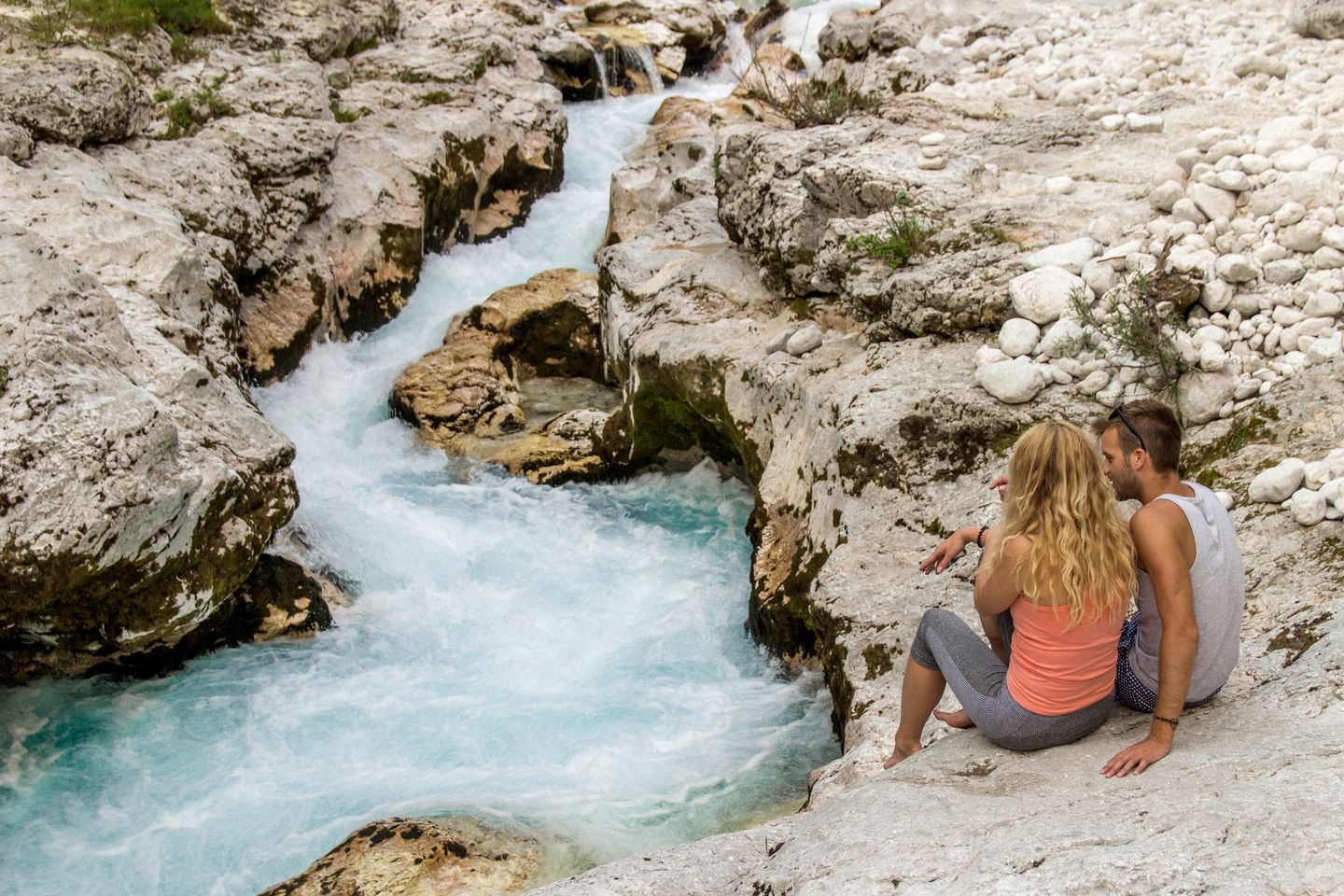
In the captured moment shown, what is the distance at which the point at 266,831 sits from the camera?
5.59 meters

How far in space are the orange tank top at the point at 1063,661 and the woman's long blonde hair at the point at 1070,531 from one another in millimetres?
58

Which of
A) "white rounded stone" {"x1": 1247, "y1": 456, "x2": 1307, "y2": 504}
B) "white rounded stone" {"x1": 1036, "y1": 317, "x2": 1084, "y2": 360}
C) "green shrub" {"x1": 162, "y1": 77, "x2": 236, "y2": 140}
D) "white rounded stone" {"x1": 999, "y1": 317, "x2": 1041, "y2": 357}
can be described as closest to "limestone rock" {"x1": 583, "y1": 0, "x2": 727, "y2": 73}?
"green shrub" {"x1": 162, "y1": 77, "x2": 236, "y2": 140}

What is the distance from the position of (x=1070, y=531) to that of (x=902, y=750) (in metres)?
1.45

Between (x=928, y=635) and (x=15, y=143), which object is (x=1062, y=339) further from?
(x=15, y=143)

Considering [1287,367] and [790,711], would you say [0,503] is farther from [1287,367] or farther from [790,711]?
[1287,367]

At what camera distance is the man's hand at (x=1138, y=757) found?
119 inches

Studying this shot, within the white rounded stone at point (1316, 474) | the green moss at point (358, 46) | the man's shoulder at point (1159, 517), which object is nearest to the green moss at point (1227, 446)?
the white rounded stone at point (1316, 474)

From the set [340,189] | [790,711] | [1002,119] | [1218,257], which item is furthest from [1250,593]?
[340,189]

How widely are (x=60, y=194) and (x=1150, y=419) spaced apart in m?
9.00

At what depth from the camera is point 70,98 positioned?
962cm

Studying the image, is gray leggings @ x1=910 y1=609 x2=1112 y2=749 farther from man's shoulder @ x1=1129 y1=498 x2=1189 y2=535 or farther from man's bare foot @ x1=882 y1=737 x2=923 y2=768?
man's shoulder @ x1=1129 y1=498 x2=1189 y2=535

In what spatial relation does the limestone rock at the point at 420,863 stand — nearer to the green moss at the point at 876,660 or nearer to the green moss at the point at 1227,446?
the green moss at the point at 876,660

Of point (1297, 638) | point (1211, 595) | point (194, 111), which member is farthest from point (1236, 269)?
point (194, 111)

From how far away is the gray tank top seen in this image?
10.5 ft
